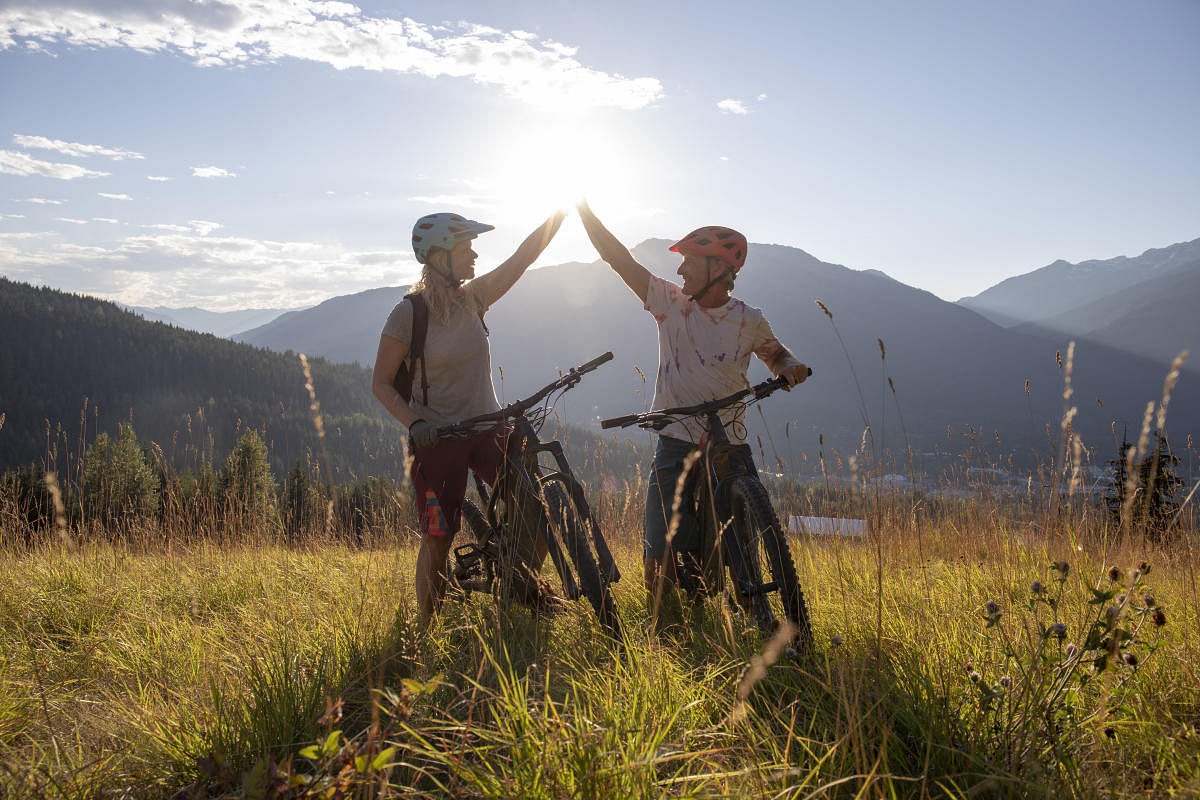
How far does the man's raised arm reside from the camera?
3.92 meters

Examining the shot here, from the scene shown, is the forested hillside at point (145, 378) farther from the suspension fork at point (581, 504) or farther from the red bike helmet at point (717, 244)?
the red bike helmet at point (717, 244)

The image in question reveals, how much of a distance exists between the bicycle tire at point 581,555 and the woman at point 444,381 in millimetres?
403

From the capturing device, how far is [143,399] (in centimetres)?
10969

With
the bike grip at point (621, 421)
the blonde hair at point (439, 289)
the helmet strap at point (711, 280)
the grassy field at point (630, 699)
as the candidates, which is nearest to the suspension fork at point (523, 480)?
the bike grip at point (621, 421)

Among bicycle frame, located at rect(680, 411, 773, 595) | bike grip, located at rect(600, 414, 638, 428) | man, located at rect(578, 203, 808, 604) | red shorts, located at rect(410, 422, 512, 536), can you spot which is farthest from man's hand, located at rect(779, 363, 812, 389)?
red shorts, located at rect(410, 422, 512, 536)

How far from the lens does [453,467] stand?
12.3ft

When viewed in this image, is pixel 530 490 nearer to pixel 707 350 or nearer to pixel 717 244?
pixel 707 350

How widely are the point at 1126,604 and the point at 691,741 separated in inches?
50.3

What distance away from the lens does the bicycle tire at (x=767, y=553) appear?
3070 mm

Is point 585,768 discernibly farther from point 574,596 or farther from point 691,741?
point 574,596

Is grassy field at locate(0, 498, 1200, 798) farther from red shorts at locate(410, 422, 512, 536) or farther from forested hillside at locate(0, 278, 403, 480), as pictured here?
forested hillside at locate(0, 278, 403, 480)

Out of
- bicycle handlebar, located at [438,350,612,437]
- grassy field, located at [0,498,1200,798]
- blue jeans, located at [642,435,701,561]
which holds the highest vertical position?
bicycle handlebar, located at [438,350,612,437]

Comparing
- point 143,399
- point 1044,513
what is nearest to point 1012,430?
point 143,399

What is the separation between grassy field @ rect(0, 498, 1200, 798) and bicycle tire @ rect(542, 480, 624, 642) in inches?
5.6
